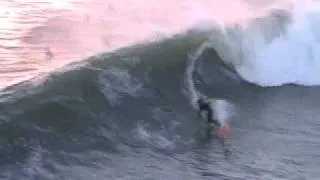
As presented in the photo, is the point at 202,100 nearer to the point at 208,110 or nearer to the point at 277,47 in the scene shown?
the point at 208,110

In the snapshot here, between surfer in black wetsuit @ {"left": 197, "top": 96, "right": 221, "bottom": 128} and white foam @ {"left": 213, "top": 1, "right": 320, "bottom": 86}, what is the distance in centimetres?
128

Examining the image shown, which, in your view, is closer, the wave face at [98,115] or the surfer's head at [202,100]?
the wave face at [98,115]

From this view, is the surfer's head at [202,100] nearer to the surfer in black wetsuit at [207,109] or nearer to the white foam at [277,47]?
the surfer in black wetsuit at [207,109]

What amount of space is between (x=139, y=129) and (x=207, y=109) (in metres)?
0.80

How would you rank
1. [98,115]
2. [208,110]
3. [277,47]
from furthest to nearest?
[277,47] < [208,110] < [98,115]

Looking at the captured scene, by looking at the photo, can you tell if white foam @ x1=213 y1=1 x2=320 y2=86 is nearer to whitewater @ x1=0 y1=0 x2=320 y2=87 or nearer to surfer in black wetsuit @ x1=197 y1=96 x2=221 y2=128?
whitewater @ x1=0 y1=0 x2=320 y2=87

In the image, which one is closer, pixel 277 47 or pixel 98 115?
pixel 98 115

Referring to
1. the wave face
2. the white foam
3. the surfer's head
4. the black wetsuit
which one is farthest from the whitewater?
the black wetsuit

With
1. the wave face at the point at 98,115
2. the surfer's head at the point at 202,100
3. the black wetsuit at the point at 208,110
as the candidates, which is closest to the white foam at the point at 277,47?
the wave face at the point at 98,115

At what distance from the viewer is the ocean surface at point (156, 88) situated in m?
6.13

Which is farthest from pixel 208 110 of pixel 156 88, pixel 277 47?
pixel 277 47

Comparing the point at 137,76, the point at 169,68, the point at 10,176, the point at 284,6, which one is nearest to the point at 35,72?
the point at 137,76

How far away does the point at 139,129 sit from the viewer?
671 cm

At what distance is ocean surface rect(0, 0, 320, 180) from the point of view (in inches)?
241
